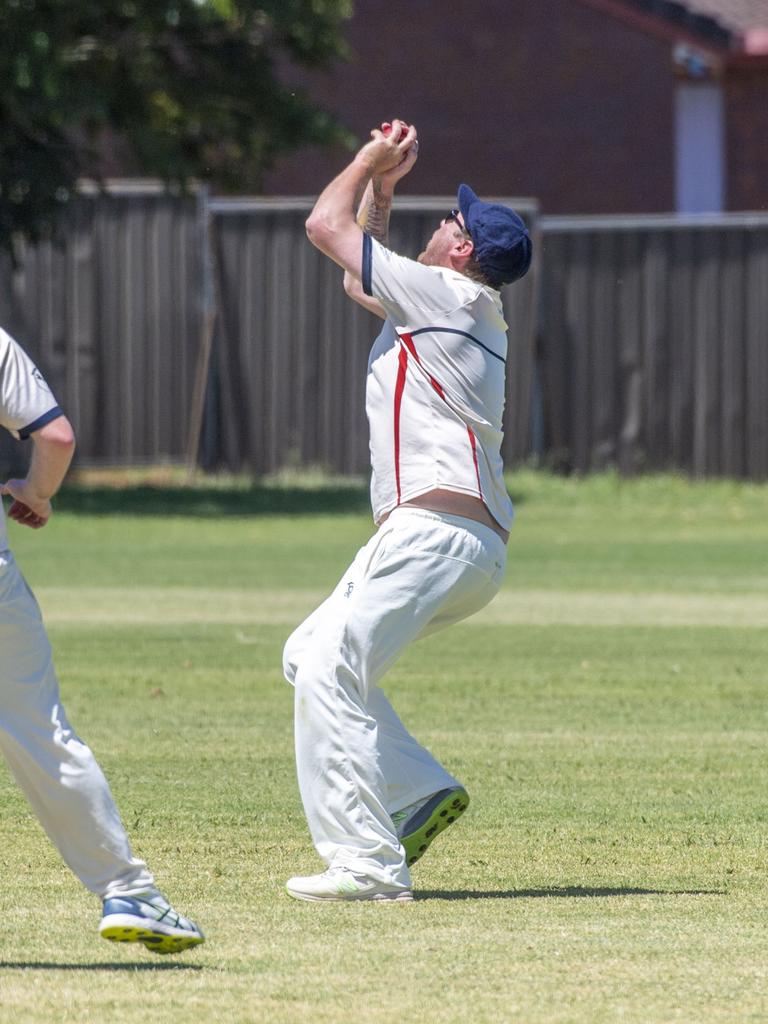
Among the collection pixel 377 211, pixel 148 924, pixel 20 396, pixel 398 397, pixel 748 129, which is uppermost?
pixel 748 129

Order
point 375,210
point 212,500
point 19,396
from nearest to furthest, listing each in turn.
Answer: point 19,396 < point 375,210 < point 212,500

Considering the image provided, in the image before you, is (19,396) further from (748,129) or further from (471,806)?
(748,129)

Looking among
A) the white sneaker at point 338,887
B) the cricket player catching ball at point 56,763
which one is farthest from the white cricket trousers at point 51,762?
the white sneaker at point 338,887


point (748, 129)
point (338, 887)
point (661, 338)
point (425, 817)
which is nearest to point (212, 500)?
point (661, 338)

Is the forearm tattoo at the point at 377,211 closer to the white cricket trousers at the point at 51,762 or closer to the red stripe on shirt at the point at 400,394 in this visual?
the red stripe on shirt at the point at 400,394

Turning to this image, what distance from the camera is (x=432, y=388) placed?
6.34m

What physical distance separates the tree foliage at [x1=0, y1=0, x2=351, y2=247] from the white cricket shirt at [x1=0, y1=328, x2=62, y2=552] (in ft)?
50.9

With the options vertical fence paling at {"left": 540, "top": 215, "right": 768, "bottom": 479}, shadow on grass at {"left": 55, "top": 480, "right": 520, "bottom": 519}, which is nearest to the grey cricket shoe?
shadow on grass at {"left": 55, "top": 480, "right": 520, "bottom": 519}

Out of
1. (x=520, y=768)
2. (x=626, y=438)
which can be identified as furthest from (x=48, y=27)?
(x=520, y=768)

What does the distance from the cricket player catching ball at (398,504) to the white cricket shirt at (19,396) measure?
1456 mm

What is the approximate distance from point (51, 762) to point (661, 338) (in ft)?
61.5

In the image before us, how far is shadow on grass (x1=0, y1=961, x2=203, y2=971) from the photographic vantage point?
525 cm

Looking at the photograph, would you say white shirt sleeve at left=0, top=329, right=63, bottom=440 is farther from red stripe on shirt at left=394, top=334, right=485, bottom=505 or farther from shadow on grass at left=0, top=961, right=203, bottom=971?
red stripe on shirt at left=394, top=334, right=485, bottom=505

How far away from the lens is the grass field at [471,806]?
5.10m
